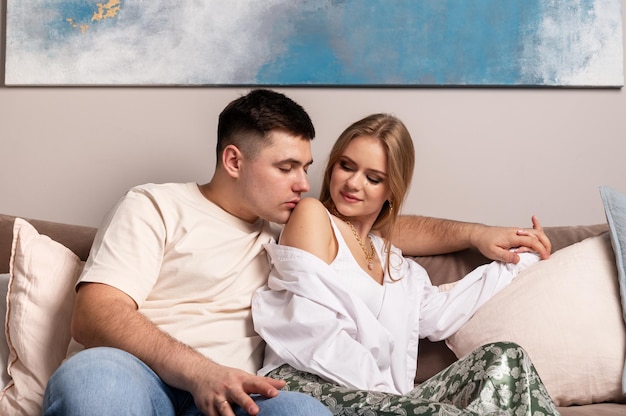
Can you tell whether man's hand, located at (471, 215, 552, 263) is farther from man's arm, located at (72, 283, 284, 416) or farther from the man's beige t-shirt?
man's arm, located at (72, 283, 284, 416)

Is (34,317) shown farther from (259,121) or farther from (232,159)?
(259,121)

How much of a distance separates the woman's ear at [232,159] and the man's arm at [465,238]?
0.53 metres

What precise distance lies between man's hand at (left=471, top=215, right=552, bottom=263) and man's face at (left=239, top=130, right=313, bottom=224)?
582 millimetres

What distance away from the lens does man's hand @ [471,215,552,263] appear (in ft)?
7.38

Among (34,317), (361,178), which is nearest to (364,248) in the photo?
(361,178)

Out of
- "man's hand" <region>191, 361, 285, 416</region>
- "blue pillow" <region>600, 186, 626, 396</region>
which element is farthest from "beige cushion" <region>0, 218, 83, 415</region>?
"blue pillow" <region>600, 186, 626, 396</region>

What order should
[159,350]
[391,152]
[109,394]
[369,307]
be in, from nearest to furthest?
1. [109,394]
2. [159,350]
3. [369,307]
4. [391,152]

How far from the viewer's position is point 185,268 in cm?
195

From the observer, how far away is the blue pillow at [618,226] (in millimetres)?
2117

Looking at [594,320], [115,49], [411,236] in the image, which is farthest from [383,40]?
[594,320]

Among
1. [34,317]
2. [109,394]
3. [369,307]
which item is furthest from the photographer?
[369,307]

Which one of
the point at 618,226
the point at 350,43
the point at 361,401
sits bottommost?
the point at 361,401

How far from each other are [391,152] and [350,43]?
0.56 metres

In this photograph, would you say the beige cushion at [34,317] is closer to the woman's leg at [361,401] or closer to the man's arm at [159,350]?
the man's arm at [159,350]
